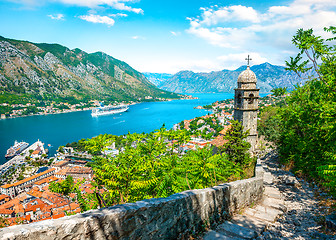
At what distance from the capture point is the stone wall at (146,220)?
1.89 metres

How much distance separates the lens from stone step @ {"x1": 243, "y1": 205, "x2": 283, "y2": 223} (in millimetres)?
4733

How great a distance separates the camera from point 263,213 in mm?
5039

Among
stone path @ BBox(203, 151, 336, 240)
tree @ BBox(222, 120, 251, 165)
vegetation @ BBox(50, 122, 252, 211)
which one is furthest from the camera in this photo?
tree @ BBox(222, 120, 251, 165)

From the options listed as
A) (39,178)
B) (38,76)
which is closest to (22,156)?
(39,178)

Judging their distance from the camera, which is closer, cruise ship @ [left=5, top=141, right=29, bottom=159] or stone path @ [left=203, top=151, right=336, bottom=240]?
stone path @ [left=203, top=151, right=336, bottom=240]

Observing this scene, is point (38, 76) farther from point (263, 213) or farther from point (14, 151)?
point (263, 213)

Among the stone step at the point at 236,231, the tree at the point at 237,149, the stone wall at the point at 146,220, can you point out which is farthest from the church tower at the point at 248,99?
the stone step at the point at 236,231

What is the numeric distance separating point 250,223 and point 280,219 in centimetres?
110

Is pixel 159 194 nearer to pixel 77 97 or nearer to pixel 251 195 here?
pixel 251 195

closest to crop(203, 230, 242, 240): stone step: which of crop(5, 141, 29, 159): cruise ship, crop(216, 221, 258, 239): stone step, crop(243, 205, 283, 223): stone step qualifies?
crop(216, 221, 258, 239): stone step

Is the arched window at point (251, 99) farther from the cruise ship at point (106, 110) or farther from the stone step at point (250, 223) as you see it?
the cruise ship at point (106, 110)

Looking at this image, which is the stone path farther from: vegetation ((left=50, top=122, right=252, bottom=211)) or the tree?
the tree

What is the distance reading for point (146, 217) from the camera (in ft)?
8.80

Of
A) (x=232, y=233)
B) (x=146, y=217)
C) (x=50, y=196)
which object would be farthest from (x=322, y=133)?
(x=50, y=196)
